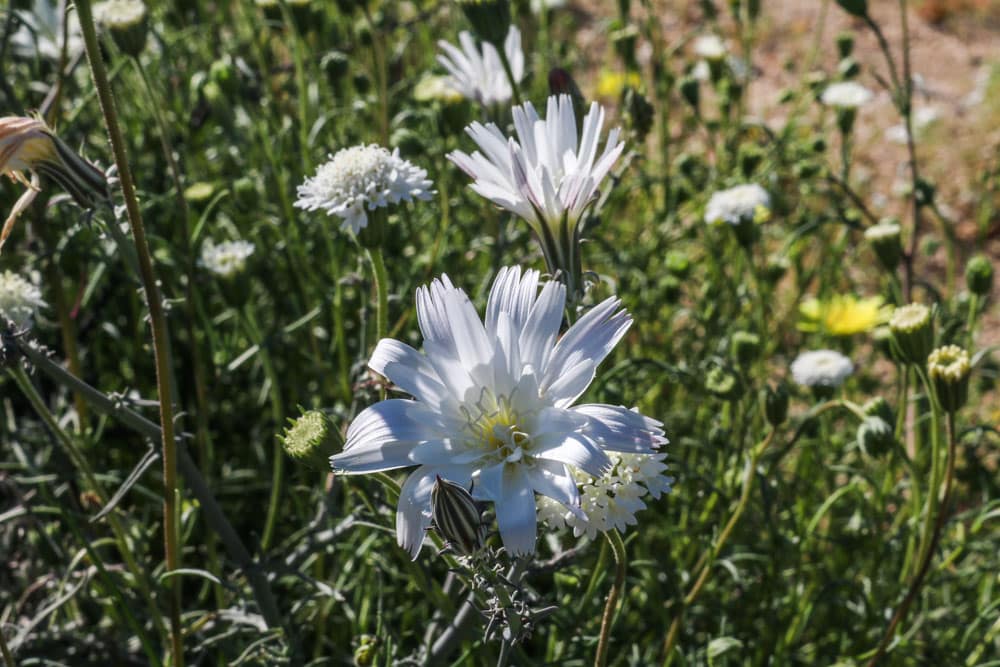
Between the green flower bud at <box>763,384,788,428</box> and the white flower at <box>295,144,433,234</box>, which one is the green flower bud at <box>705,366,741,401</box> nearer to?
the green flower bud at <box>763,384,788,428</box>

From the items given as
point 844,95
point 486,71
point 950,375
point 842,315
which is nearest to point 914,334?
point 950,375

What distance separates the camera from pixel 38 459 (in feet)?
7.00

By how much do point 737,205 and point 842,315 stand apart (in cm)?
59

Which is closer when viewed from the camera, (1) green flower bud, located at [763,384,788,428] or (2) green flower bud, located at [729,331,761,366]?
(1) green flower bud, located at [763,384,788,428]

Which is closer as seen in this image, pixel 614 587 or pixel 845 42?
pixel 614 587

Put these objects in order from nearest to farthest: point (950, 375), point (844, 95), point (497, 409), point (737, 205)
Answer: point (497, 409) → point (950, 375) → point (737, 205) → point (844, 95)

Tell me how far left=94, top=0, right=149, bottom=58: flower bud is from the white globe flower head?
1029 millimetres

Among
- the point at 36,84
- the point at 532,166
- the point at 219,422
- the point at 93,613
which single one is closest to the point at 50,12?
the point at 36,84

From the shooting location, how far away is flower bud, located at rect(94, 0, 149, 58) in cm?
194

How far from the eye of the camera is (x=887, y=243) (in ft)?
6.76

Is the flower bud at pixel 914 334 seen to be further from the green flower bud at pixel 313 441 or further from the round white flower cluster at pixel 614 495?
the green flower bud at pixel 313 441

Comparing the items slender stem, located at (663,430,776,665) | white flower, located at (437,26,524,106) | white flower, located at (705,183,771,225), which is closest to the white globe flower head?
slender stem, located at (663,430,776,665)

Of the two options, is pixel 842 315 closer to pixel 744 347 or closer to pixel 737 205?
pixel 737 205

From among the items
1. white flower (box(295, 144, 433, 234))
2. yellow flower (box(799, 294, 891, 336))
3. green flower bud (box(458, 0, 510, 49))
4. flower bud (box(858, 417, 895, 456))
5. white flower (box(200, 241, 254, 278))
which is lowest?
yellow flower (box(799, 294, 891, 336))
